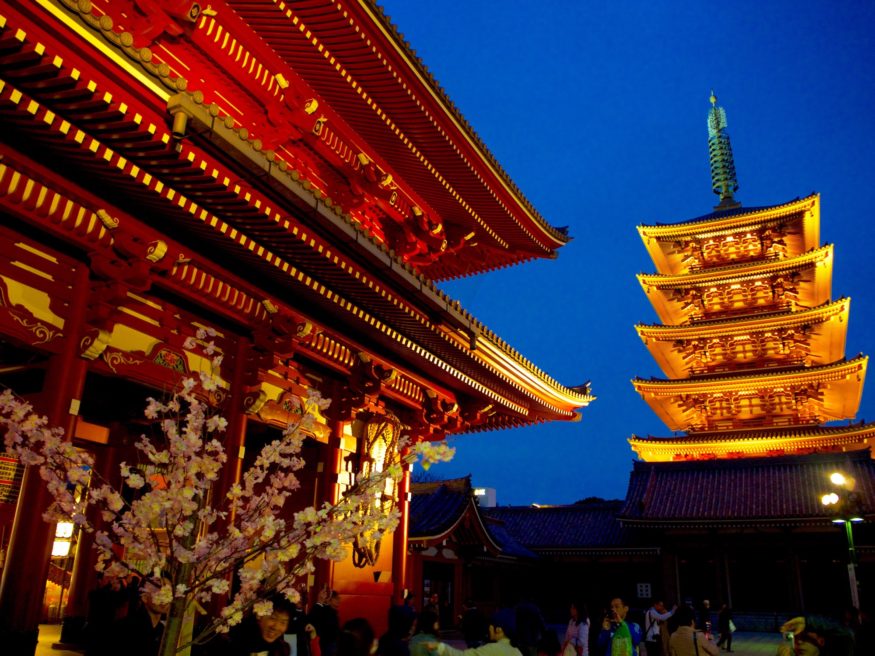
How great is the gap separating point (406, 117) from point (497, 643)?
8.92m

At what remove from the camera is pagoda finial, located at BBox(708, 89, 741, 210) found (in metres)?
40.2

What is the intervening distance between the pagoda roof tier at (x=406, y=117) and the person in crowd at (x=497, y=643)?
7956mm

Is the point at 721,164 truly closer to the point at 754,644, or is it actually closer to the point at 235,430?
the point at 754,644

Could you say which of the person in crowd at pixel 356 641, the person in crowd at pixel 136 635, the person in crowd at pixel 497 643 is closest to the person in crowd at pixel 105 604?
the person in crowd at pixel 136 635

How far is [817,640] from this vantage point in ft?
22.1

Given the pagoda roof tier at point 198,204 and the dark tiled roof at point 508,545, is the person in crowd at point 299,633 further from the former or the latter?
the dark tiled roof at point 508,545

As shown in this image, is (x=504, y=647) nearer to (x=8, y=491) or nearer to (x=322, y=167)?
(x=8, y=491)

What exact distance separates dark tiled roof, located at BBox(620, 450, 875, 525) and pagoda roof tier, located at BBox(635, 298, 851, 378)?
21.2 feet

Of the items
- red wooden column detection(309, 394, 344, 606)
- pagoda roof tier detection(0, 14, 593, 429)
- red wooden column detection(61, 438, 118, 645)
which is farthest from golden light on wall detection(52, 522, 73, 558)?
pagoda roof tier detection(0, 14, 593, 429)

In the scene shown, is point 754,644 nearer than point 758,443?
Yes

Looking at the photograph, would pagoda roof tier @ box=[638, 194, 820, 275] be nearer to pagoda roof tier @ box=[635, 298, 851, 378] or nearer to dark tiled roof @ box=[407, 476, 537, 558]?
pagoda roof tier @ box=[635, 298, 851, 378]

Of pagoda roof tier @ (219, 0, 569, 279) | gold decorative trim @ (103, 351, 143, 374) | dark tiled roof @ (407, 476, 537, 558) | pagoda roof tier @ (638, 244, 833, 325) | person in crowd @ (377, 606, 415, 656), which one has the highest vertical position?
pagoda roof tier @ (638, 244, 833, 325)

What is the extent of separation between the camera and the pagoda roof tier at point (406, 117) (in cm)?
947

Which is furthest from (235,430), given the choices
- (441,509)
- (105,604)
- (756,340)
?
(756,340)
